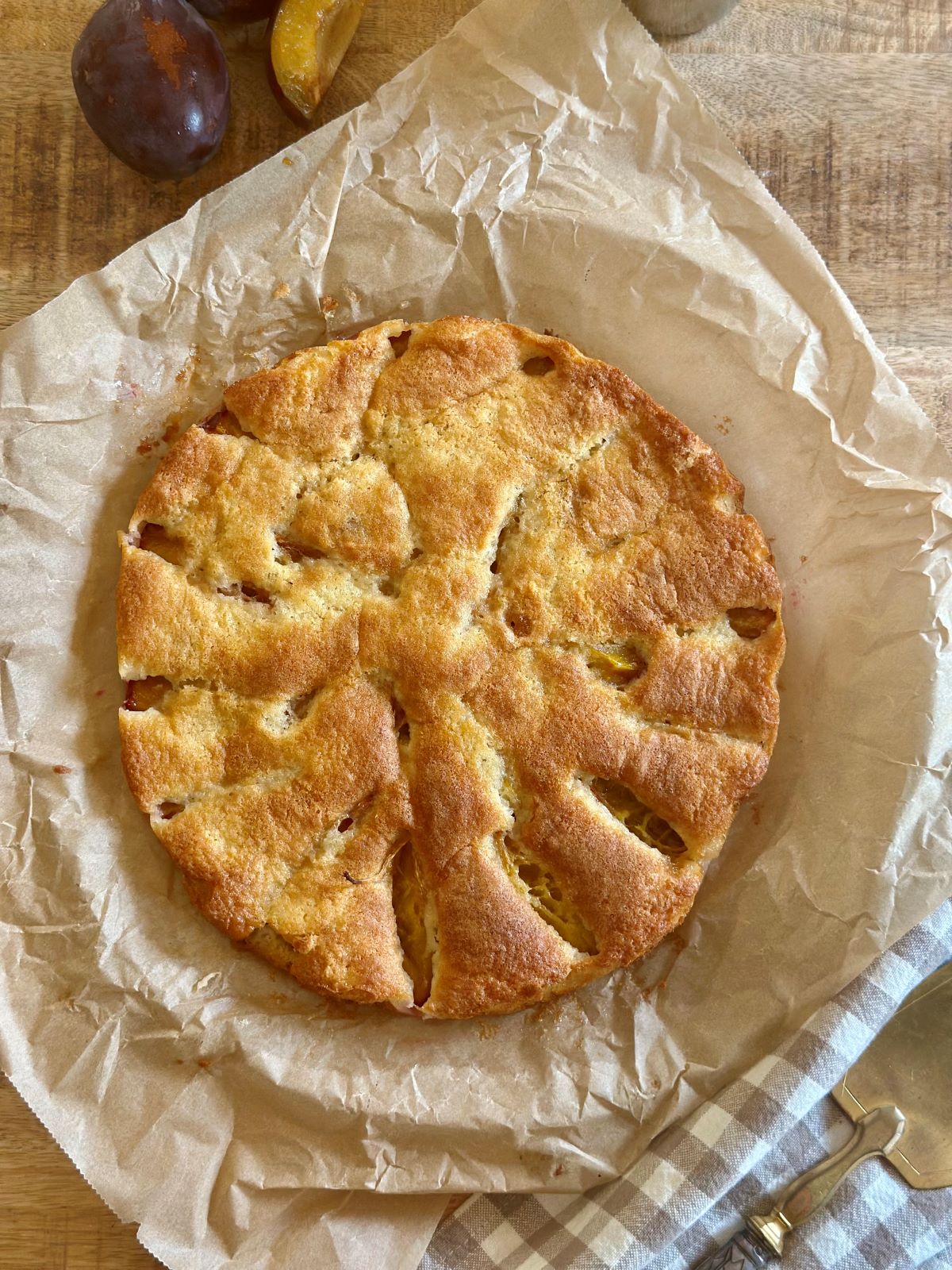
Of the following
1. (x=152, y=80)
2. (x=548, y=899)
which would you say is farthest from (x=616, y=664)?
(x=152, y=80)

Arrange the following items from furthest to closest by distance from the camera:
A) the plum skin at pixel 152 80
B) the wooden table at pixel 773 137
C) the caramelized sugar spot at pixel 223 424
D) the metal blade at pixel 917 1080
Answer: the wooden table at pixel 773 137 < the caramelized sugar spot at pixel 223 424 < the metal blade at pixel 917 1080 < the plum skin at pixel 152 80

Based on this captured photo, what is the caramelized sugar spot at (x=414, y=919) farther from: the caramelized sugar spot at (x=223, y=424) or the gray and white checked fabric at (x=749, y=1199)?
the caramelized sugar spot at (x=223, y=424)

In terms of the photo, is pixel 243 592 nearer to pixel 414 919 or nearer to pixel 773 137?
pixel 414 919

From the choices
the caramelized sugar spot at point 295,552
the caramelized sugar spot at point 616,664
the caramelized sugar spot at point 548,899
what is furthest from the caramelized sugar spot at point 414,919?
the caramelized sugar spot at point 295,552

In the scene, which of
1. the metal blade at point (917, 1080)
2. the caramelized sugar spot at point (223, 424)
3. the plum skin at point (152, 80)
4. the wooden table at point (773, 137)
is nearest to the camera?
the plum skin at point (152, 80)

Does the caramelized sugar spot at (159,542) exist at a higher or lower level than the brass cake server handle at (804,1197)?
higher

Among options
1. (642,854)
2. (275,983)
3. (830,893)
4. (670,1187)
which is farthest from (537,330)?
(670,1187)

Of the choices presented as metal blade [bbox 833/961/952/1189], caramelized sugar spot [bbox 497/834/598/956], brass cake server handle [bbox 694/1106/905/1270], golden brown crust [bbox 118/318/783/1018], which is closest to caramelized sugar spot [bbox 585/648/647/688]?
golden brown crust [bbox 118/318/783/1018]

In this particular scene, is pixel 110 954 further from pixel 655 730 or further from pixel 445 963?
pixel 655 730
